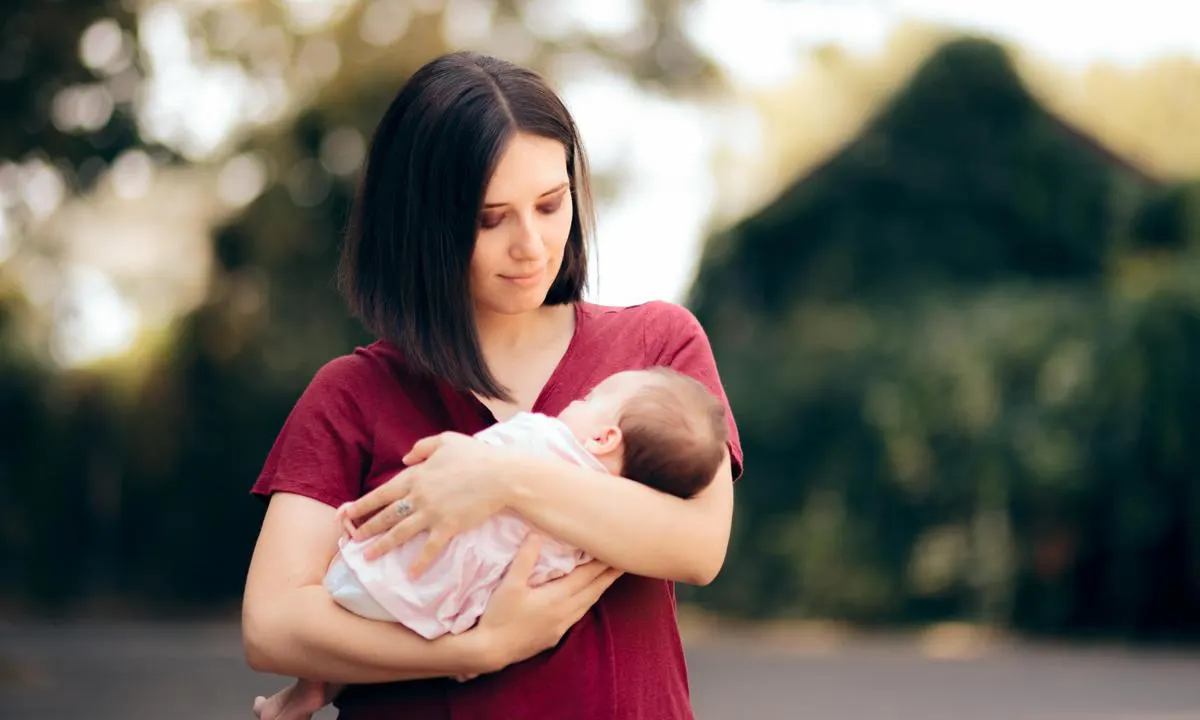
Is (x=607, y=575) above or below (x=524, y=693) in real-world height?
above

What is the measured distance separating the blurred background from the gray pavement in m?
0.06

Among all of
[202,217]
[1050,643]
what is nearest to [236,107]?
[202,217]

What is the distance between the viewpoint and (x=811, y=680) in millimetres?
10211

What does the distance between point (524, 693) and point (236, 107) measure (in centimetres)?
1598

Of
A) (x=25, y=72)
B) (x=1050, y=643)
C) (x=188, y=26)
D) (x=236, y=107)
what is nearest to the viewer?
(x=25, y=72)

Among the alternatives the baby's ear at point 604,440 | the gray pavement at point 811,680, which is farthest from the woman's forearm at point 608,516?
the gray pavement at point 811,680

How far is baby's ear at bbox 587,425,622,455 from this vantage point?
2088mm

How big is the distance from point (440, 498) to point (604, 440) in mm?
267

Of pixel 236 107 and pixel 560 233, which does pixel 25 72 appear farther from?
pixel 560 233

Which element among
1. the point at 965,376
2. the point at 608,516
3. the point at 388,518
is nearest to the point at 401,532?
the point at 388,518

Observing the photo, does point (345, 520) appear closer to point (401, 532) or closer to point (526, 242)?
point (401, 532)

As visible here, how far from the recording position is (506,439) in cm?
202

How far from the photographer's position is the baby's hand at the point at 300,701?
208cm

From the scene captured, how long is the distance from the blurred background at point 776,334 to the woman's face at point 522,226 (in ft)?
22.5
